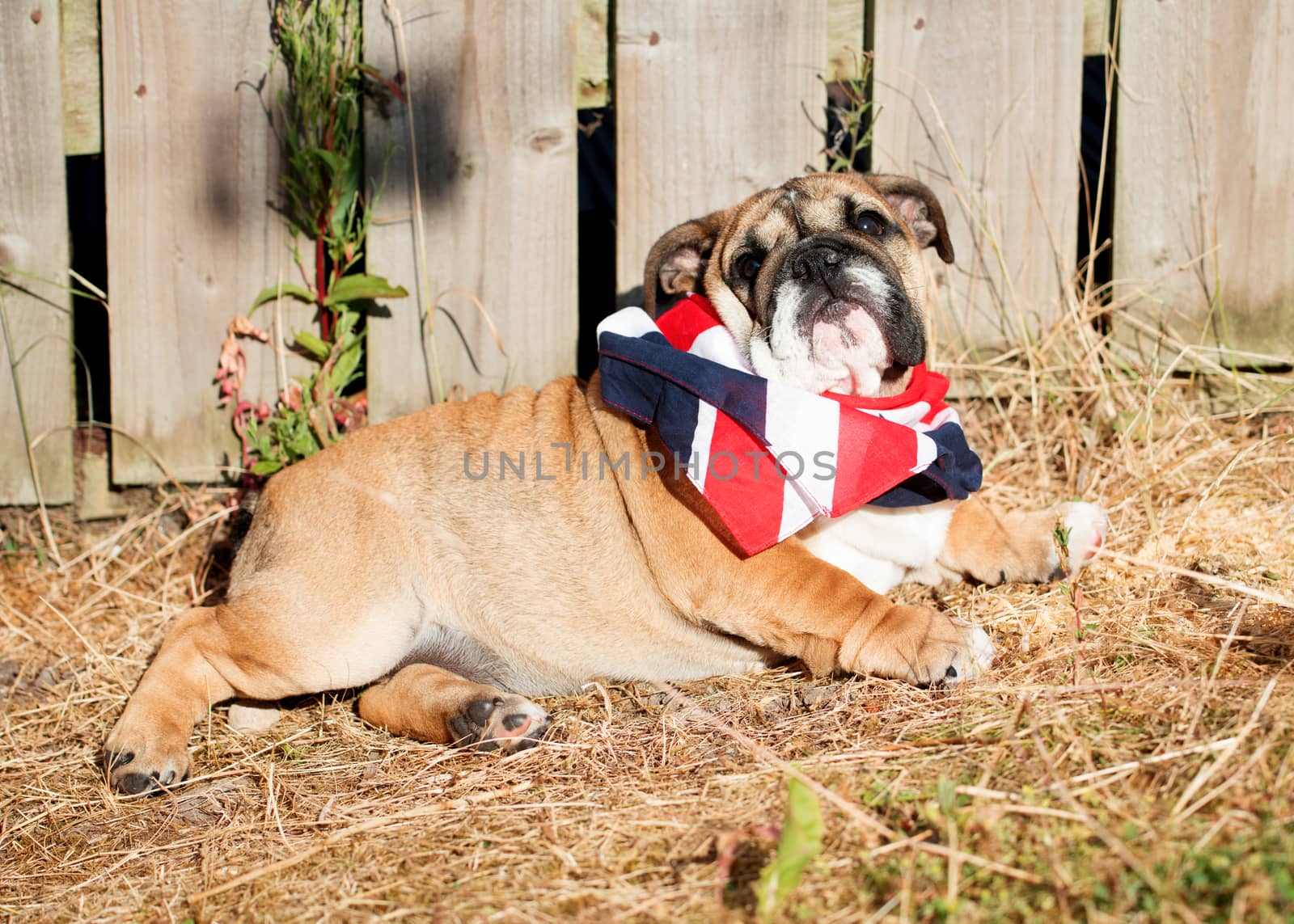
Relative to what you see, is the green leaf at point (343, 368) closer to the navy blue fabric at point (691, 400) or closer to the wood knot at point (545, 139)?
the wood knot at point (545, 139)

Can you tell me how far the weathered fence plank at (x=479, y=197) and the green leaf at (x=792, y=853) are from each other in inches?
126

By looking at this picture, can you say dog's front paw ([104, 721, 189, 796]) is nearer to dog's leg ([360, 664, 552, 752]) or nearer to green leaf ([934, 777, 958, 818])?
dog's leg ([360, 664, 552, 752])

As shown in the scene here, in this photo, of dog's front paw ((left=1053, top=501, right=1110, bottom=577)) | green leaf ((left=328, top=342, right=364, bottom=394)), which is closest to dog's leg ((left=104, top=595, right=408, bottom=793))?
green leaf ((left=328, top=342, right=364, bottom=394))

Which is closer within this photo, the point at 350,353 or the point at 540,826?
the point at 540,826

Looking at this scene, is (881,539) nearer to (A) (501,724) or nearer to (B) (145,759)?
(A) (501,724)

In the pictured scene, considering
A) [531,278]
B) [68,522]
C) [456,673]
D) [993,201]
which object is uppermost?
[993,201]

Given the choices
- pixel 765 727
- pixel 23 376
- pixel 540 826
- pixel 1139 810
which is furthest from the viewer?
pixel 23 376

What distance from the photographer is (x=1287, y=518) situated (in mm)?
3926

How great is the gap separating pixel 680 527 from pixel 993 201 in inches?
97.1

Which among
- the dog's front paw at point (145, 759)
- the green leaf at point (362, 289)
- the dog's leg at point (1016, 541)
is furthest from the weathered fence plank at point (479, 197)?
the dog's leg at point (1016, 541)

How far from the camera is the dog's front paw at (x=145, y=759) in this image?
3.37m

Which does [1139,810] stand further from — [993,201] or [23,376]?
[23,376]

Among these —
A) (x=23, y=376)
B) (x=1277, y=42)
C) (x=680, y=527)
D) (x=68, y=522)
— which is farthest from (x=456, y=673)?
(x=1277, y=42)

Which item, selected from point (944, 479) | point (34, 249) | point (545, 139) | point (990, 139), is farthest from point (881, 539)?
point (34, 249)
